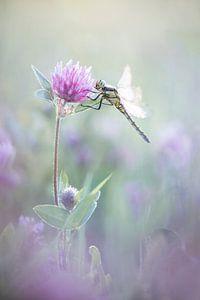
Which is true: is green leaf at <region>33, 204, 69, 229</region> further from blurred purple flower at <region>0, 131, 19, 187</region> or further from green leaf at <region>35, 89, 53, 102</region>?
blurred purple flower at <region>0, 131, 19, 187</region>

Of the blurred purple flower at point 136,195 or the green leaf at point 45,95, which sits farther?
the blurred purple flower at point 136,195

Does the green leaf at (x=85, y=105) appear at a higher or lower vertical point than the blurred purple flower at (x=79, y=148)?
lower

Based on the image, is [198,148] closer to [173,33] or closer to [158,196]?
[158,196]

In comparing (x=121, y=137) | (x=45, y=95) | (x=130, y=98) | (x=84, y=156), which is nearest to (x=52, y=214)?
(x=45, y=95)

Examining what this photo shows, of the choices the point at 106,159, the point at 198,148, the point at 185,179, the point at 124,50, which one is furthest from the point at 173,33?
the point at 185,179

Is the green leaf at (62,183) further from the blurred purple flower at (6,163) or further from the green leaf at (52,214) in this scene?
the blurred purple flower at (6,163)

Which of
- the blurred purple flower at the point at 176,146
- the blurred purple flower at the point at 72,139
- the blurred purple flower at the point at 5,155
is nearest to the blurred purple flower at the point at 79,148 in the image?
the blurred purple flower at the point at 72,139

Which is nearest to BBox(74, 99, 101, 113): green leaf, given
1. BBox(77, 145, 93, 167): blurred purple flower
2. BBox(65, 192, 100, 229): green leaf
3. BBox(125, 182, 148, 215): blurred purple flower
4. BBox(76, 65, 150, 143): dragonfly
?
BBox(76, 65, 150, 143): dragonfly
